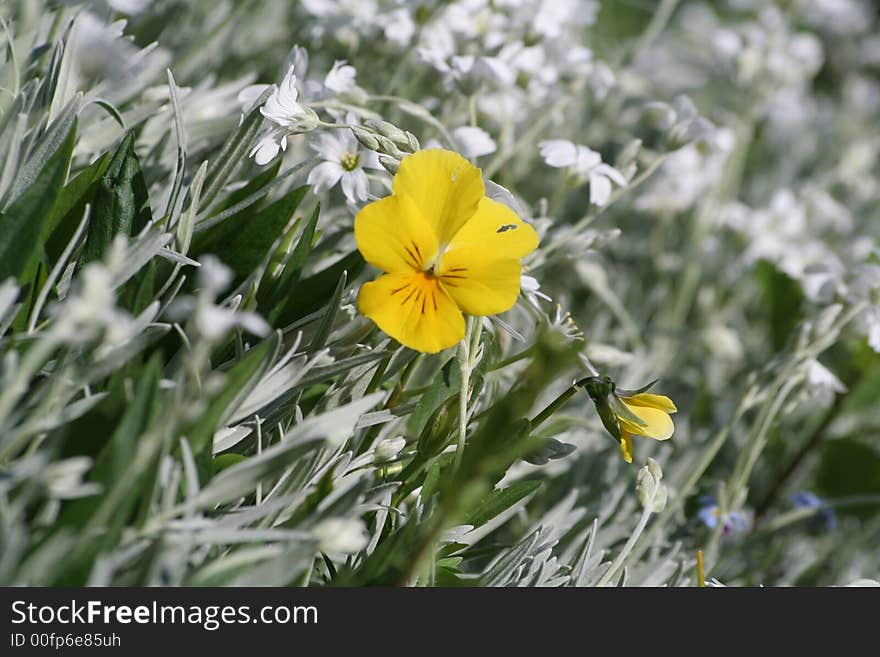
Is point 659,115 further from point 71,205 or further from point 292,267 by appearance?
point 71,205

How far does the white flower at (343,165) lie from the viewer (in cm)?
68

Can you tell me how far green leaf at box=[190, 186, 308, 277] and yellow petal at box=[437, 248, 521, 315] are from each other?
17 centimetres

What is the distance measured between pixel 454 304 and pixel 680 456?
22.0 inches

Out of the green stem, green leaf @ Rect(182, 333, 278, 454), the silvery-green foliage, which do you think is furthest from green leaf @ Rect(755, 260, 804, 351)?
green leaf @ Rect(182, 333, 278, 454)

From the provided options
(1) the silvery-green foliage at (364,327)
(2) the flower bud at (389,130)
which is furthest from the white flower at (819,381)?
(2) the flower bud at (389,130)

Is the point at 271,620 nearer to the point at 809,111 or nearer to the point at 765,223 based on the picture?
the point at 765,223

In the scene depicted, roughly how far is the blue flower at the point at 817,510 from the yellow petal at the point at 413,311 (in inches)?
21.7

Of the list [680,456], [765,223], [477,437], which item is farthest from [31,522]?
[765,223]

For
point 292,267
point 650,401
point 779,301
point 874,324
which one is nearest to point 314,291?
point 292,267

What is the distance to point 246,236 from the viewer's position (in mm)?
729

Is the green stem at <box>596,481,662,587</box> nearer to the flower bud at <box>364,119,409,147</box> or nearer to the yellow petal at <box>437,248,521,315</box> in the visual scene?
the yellow petal at <box>437,248,521,315</box>

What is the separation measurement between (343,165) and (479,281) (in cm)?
18

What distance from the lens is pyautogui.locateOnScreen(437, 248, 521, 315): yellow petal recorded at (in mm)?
588

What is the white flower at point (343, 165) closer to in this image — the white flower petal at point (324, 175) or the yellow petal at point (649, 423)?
the white flower petal at point (324, 175)
